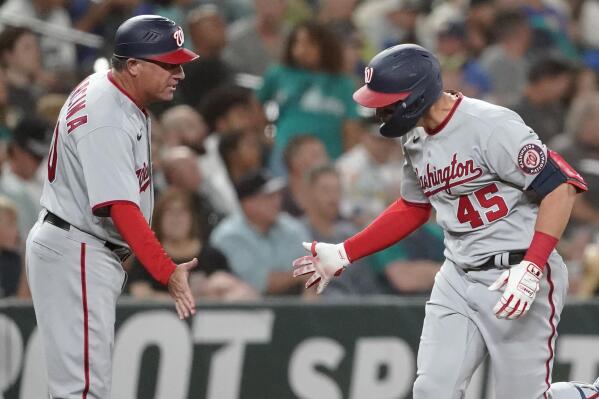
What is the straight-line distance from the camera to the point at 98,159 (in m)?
5.14

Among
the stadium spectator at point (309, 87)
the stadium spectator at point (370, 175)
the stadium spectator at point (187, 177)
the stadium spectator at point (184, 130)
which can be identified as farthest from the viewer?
the stadium spectator at point (309, 87)

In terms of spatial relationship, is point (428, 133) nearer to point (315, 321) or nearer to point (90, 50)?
point (315, 321)

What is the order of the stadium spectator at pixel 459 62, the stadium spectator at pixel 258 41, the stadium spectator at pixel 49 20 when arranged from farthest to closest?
1. the stadium spectator at pixel 459 62
2. the stadium spectator at pixel 258 41
3. the stadium spectator at pixel 49 20

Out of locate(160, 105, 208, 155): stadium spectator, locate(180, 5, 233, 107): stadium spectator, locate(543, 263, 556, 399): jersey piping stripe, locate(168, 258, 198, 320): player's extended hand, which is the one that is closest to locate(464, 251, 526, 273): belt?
locate(543, 263, 556, 399): jersey piping stripe

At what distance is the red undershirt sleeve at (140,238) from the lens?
16.7 ft

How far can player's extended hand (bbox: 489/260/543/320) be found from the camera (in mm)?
Answer: 5023

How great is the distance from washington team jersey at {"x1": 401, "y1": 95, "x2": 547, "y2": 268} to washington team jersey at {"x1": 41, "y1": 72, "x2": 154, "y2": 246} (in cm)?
112

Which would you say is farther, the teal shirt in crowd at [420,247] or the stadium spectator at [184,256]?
the teal shirt in crowd at [420,247]

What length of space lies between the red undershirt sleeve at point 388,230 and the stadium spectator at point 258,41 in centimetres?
542

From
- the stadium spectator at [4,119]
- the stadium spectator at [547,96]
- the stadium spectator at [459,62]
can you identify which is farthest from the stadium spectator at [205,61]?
the stadium spectator at [547,96]

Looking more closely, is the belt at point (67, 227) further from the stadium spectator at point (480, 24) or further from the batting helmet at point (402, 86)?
the stadium spectator at point (480, 24)

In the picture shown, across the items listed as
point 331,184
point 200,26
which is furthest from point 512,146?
point 200,26

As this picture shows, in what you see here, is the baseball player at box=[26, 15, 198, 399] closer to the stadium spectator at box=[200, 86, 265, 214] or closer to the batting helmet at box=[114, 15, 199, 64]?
the batting helmet at box=[114, 15, 199, 64]

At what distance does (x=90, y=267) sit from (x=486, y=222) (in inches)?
62.5
